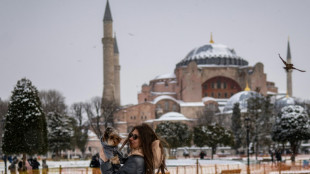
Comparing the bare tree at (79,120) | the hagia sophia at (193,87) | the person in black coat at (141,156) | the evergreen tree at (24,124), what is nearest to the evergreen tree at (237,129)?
the hagia sophia at (193,87)

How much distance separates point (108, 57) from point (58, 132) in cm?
2713

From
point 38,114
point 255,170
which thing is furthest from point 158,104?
point 255,170

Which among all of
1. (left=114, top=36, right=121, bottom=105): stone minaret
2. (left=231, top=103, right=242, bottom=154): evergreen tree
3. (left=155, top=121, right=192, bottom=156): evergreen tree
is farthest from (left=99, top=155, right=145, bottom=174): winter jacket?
(left=114, top=36, right=121, bottom=105): stone minaret

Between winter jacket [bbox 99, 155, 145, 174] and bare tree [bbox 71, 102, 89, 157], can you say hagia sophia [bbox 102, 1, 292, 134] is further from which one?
winter jacket [bbox 99, 155, 145, 174]

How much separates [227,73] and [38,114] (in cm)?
5073

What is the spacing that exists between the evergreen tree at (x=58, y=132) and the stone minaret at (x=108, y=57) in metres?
25.7

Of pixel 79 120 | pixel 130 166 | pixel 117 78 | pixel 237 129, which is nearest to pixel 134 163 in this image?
pixel 130 166

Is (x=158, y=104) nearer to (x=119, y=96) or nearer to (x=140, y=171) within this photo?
(x=119, y=96)

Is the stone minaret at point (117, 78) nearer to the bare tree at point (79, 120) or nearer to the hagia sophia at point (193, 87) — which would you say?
the hagia sophia at point (193, 87)

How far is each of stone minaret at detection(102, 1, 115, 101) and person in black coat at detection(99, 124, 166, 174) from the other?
60.0 meters

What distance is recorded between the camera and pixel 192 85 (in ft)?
224

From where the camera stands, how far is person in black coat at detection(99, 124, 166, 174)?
113 inches

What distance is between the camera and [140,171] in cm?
287

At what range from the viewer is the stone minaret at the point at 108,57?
63.1 m
